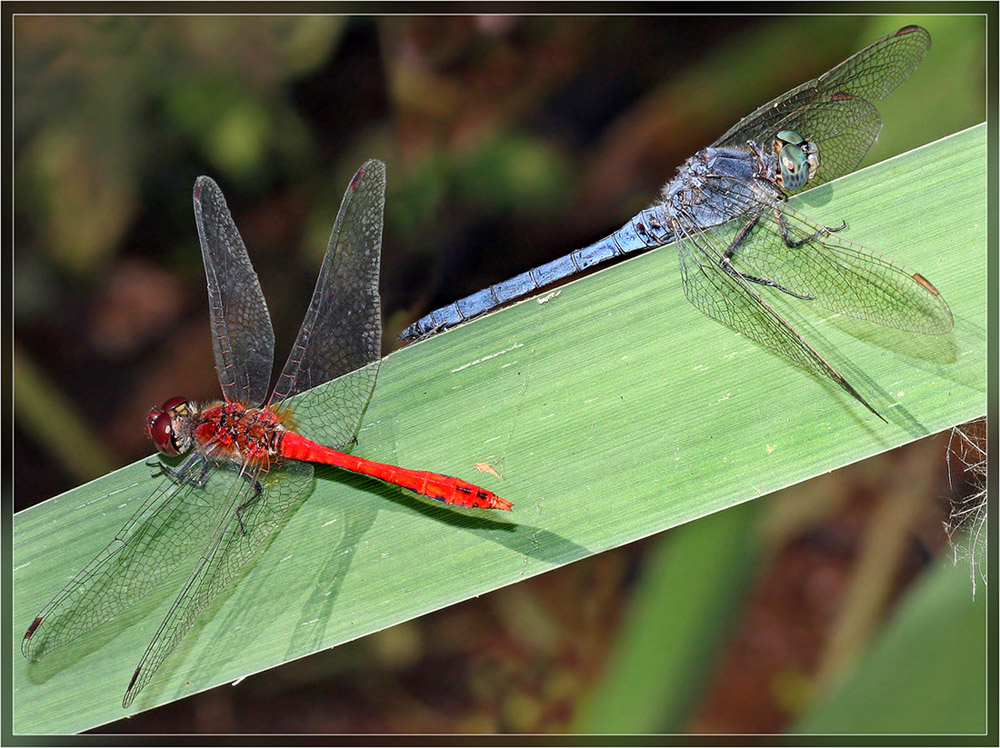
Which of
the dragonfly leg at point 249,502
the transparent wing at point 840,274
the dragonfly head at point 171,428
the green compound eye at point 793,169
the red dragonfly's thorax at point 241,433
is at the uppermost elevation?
the dragonfly head at point 171,428

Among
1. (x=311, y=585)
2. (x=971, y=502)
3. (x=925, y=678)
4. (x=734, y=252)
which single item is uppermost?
(x=734, y=252)

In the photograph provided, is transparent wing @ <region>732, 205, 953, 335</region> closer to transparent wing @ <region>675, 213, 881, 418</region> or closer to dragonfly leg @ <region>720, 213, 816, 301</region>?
dragonfly leg @ <region>720, 213, 816, 301</region>

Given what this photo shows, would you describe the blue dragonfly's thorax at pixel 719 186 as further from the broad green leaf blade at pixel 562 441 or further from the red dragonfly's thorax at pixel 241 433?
the red dragonfly's thorax at pixel 241 433

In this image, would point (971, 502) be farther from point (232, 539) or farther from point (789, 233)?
point (232, 539)

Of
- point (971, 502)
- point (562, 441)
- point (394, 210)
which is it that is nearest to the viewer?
point (562, 441)

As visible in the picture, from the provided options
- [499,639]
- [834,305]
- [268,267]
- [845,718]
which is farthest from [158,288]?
A: [845,718]

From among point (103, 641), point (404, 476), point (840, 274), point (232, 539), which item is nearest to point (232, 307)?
point (232, 539)

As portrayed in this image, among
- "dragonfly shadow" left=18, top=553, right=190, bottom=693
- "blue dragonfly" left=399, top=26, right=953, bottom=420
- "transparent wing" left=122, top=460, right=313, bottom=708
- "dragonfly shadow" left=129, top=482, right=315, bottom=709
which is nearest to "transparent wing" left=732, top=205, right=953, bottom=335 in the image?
"blue dragonfly" left=399, top=26, right=953, bottom=420

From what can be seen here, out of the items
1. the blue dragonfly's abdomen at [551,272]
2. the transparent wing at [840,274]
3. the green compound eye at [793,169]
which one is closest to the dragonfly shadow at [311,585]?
the blue dragonfly's abdomen at [551,272]
